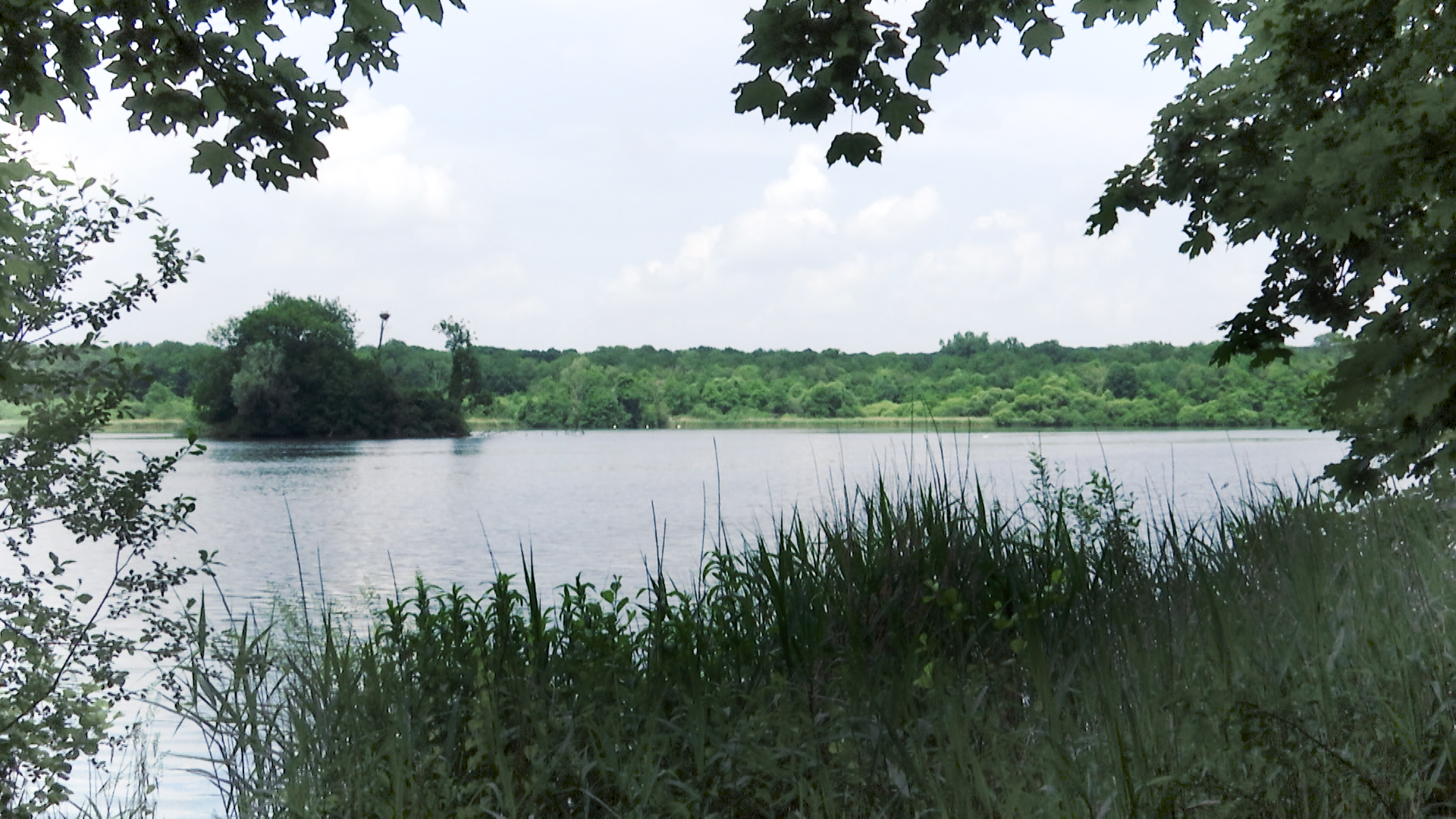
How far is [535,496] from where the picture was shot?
93.6ft

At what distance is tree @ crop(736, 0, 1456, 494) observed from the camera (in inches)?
117

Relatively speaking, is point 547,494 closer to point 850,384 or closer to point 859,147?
point 850,384

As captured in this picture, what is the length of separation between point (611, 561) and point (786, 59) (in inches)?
446

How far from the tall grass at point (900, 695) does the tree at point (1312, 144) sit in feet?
2.48

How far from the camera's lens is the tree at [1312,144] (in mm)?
2977

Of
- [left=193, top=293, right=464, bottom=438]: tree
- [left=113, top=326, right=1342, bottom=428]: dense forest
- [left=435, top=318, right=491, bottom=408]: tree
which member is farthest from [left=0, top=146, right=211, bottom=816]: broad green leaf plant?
[left=435, top=318, right=491, bottom=408]: tree

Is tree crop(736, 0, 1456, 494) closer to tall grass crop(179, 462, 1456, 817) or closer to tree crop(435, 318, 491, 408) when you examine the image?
tall grass crop(179, 462, 1456, 817)

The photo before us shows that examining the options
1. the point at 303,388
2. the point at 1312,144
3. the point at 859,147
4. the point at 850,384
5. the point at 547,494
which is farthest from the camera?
the point at 303,388

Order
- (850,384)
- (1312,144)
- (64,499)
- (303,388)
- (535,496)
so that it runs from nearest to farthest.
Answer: (1312,144) < (64,499) < (535,496) < (850,384) < (303,388)

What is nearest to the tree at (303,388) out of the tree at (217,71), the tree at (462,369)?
the tree at (462,369)

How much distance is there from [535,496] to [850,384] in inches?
557

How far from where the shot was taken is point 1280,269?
5973 mm

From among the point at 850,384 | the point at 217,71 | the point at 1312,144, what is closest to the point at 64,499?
the point at 217,71

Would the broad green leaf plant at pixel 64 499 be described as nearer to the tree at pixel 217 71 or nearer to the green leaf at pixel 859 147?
the tree at pixel 217 71
